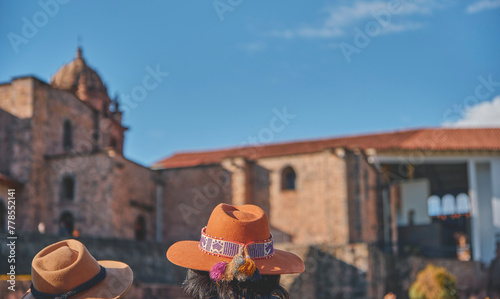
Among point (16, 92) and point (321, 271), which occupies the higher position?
point (16, 92)

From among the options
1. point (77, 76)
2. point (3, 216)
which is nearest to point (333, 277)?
point (3, 216)

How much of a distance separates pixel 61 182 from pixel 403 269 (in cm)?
1470

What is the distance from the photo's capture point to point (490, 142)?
107ft

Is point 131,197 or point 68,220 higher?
point 131,197

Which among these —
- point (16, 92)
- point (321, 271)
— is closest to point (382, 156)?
point (321, 271)

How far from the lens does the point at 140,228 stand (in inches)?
1200

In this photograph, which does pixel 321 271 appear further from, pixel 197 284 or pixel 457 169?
pixel 197 284

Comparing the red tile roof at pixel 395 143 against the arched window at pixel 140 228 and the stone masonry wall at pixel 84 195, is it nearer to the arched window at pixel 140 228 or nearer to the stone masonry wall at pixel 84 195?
the arched window at pixel 140 228

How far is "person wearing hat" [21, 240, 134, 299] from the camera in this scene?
382 cm

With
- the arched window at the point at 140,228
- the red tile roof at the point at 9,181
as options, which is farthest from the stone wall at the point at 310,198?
the red tile roof at the point at 9,181

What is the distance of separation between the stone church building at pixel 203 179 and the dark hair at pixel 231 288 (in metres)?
23.9

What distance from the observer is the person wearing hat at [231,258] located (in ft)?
11.6

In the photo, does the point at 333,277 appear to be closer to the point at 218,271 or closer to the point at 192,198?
the point at 192,198

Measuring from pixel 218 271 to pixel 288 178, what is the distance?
89.4 feet
